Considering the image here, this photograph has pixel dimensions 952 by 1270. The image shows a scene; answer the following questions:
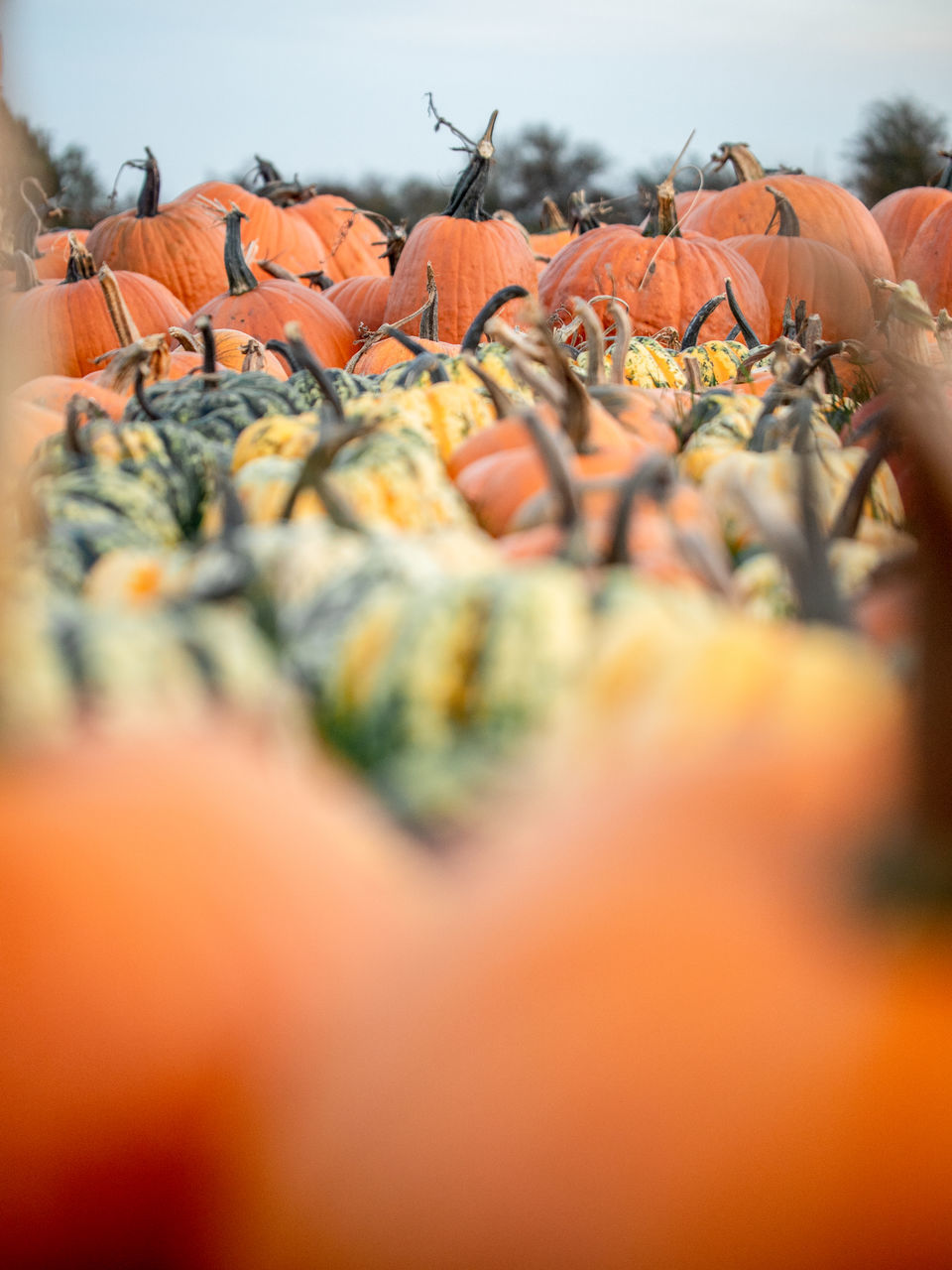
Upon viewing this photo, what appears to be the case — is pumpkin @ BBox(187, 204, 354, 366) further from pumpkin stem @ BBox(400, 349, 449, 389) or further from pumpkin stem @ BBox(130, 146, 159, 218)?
pumpkin stem @ BBox(400, 349, 449, 389)

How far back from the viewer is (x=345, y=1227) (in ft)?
1.75

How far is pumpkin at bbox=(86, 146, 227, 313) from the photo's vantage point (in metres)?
4.52

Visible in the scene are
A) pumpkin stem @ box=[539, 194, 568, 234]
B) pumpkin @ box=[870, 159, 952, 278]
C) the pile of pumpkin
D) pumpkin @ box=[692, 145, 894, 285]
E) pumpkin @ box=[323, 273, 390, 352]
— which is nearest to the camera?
the pile of pumpkin

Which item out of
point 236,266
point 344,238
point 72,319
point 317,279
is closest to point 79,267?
point 72,319

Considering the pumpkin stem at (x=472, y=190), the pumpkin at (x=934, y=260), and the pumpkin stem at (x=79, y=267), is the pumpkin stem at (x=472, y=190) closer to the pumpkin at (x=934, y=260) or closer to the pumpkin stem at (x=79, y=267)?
the pumpkin stem at (x=79, y=267)

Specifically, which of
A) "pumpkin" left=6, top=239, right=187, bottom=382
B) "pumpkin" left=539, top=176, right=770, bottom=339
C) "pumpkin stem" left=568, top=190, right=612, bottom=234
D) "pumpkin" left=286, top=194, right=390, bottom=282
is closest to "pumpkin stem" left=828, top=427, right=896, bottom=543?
"pumpkin" left=539, top=176, right=770, bottom=339

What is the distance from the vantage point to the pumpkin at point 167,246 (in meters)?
4.52

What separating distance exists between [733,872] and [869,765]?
8cm

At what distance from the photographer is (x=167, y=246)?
14.8 feet

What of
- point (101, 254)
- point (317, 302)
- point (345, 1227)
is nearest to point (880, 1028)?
point (345, 1227)

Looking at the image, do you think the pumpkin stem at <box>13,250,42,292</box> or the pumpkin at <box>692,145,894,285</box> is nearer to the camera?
the pumpkin stem at <box>13,250,42,292</box>

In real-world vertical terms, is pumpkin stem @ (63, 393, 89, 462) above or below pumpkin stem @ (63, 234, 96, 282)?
above

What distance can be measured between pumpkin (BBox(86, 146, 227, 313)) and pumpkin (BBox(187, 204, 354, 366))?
0.99 metres

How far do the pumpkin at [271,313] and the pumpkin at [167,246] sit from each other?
0.99m
